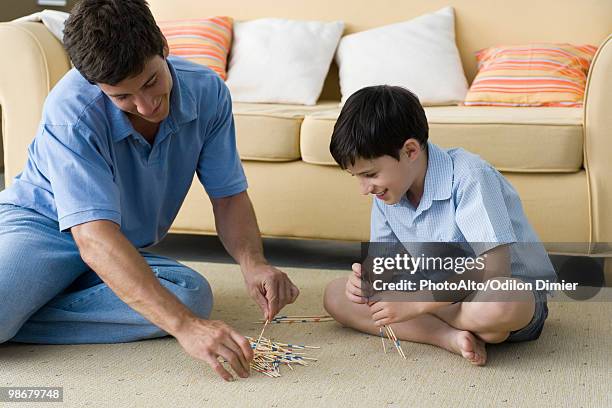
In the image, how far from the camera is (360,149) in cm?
185

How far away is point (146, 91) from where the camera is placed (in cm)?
171

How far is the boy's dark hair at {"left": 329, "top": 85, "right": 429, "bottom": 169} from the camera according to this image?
1.86 metres

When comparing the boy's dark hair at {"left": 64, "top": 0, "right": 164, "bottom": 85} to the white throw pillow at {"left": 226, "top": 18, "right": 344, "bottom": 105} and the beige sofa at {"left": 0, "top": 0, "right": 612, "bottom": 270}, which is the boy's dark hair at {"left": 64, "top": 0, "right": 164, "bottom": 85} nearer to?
the beige sofa at {"left": 0, "top": 0, "right": 612, "bottom": 270}

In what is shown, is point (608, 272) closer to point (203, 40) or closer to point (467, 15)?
point (467, 15)

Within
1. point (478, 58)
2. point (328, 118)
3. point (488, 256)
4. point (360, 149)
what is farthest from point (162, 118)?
point (478, 58)

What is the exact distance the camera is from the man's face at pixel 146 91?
5.51 ft

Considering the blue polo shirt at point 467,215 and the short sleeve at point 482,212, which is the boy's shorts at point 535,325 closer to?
the blue polo shirt at point 467,215

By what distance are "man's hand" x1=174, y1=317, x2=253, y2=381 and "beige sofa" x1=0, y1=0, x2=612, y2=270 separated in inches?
40.9

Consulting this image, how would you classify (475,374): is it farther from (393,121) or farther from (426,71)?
(426,71)

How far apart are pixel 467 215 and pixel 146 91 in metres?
0.67

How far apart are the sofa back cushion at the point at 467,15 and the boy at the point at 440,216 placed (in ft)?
4.39

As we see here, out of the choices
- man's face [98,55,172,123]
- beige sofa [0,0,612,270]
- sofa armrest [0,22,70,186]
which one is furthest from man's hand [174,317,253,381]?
sofa armrest [0,22,70,186]

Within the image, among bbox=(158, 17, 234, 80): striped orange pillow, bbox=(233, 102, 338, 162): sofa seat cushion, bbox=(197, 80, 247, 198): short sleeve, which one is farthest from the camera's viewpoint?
bbox=(158, 17, 234, 80): striped orange pillow

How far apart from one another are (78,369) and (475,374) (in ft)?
2.54
